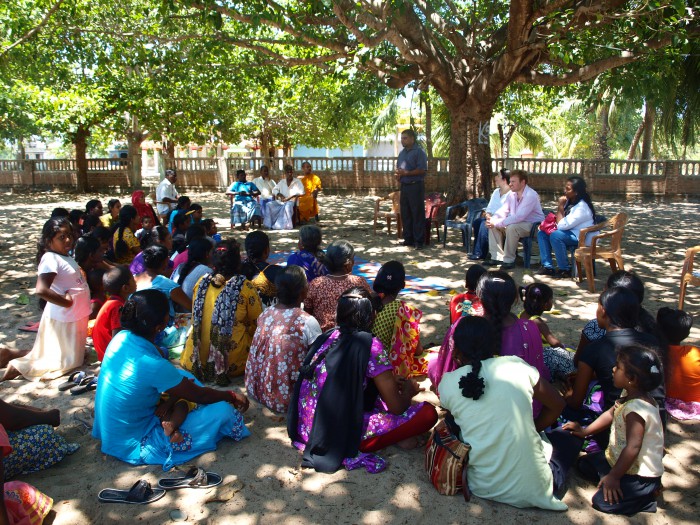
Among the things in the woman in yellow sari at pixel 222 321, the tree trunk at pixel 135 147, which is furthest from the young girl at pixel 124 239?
the tree trunk at pixel 135 147

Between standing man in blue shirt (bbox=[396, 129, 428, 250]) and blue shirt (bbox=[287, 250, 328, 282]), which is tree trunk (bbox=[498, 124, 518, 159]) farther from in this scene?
blue shirt (bbox=[287, 250, 328, 282])

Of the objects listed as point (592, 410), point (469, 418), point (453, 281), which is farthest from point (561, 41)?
point (469, 418)

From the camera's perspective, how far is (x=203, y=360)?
4.80 m

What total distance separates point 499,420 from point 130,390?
2107 millimetres

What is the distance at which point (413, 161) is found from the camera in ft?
33.8

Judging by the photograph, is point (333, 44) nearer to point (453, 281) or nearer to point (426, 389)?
point (453, 281)

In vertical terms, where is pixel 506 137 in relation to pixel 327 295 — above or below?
above

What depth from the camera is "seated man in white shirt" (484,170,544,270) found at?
27.7 ft

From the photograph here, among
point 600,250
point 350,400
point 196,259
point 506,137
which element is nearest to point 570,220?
Result: point 600,250

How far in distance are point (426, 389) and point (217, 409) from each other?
5.58 feet

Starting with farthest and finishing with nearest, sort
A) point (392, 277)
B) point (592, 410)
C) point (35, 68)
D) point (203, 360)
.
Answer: point (35, 68) → point (203, 360) → point (392, 277) → point (592, 410)

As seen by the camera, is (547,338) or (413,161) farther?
(413,161)

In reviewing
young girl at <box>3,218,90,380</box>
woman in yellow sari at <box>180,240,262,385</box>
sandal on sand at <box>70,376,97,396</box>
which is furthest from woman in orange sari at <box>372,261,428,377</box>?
young girl at <box>3,218,90,380</box>

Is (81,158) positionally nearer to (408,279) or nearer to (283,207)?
(283,207)
